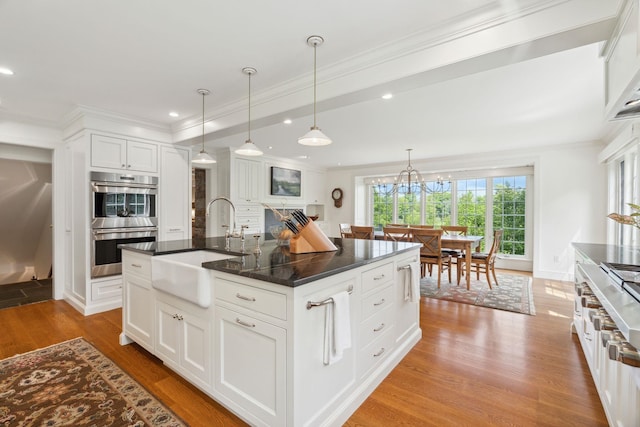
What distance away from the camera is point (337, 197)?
27.1 feet

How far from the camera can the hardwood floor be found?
1784mm

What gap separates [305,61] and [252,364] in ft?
7.18

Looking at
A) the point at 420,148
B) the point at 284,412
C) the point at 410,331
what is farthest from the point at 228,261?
the point at 420,148

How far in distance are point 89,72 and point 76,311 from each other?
2785mm

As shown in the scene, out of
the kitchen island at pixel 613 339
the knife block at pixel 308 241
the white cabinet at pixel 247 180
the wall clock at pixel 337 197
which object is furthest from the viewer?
the wall clock at pixel 337 197

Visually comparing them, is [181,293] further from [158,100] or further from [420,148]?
[420,148]

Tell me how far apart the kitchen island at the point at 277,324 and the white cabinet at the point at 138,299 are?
1 centimetres

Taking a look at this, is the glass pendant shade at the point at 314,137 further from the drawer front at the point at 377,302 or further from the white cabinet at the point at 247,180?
the white cabinet at the point at 247,180

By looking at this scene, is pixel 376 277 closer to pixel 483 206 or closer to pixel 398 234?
pixel 398 234

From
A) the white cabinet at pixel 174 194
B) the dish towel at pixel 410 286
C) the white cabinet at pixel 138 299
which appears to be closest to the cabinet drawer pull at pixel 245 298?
the white cabinet at pixel 138 299

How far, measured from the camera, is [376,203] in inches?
324

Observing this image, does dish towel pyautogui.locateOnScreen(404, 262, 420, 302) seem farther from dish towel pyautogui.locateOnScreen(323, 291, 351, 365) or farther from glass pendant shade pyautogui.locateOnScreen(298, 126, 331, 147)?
glass pendant shade pyautogui.locateOnScreen(298, 126, 331, 147)

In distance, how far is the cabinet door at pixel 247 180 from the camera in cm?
566

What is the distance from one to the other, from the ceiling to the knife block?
1.14 metres
